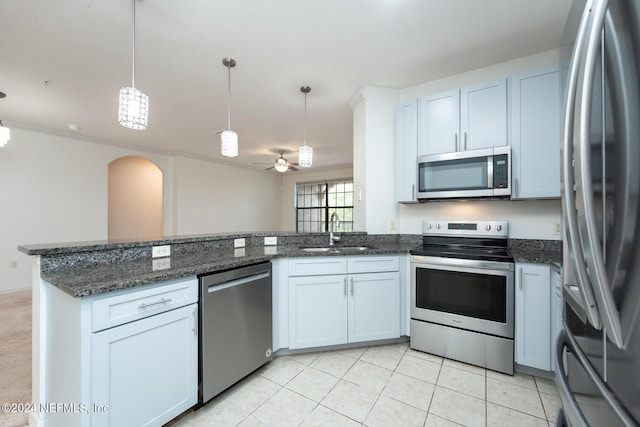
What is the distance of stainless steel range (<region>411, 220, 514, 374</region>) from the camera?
76.5 inches

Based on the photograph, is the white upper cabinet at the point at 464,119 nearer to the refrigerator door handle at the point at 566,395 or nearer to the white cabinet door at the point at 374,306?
the white cabinet door at the point at 374,306

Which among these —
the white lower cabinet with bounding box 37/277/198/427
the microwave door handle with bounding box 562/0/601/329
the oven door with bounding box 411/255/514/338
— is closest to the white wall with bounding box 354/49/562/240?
the oven door with bounding box 411/255/514/338

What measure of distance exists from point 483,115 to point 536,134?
1.38 ft

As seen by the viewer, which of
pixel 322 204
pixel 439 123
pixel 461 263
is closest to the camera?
pixel 461 263

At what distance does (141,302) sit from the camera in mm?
1267

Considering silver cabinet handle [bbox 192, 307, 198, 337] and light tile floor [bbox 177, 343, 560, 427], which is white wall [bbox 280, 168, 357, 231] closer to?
light tile floor [bbox 177, 343, 560, 427]

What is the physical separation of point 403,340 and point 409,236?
3.32ft

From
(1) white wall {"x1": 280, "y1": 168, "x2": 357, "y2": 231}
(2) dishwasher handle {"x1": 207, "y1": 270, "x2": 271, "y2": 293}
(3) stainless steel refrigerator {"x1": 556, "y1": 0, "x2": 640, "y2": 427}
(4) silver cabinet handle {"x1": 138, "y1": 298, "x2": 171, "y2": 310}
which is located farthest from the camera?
(1) white wall {"x1": 280, "y1": 168, "x2": 357, "y2": 231}

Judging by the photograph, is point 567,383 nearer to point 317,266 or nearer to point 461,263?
point 461,263

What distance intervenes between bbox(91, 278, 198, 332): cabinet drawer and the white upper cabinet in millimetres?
2254

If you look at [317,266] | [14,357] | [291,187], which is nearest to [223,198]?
[291,187]

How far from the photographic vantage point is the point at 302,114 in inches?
146

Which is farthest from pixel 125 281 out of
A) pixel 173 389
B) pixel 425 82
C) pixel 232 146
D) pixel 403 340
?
pixel 425 82

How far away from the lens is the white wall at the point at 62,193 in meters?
3.92
